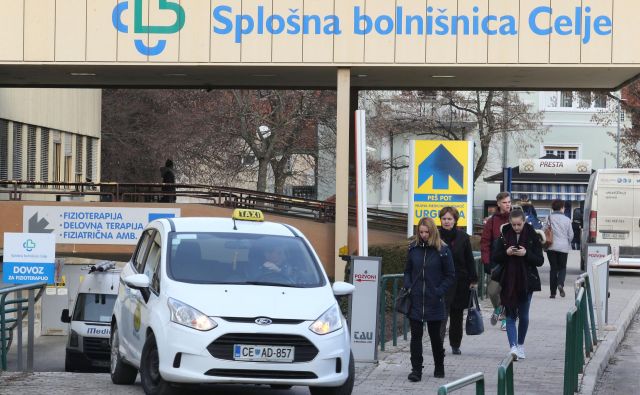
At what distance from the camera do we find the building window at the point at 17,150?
34.5m

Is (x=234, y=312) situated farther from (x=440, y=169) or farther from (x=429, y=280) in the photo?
(x=440, y=169)

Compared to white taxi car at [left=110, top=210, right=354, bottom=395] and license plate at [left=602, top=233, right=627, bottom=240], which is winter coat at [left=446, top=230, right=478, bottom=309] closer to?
white taxi car at [left=110, top=210, right=354, bottom=395]

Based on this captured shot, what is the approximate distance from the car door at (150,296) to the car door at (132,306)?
0.02m

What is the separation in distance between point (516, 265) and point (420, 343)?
1776 mm

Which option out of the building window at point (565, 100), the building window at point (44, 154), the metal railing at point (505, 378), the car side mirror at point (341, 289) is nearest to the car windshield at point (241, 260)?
the car side mirror at point (341, 289)

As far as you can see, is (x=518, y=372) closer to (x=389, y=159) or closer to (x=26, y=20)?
(x=26, y=20)

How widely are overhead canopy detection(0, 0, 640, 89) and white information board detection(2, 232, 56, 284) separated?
3.48 metres

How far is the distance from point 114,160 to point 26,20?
85.1ft

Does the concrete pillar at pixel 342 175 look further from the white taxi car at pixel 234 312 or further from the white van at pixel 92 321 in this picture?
the white taxi car at pixel 234 312

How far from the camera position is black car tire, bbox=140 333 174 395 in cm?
1088

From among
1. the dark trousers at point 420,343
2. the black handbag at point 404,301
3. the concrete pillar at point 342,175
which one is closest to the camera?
the dark trousers at point 420,343

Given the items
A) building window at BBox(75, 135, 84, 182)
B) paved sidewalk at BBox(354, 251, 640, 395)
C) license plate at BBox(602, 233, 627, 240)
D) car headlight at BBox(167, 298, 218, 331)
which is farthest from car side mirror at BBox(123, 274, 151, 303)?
building window at BBox(75, 135, 84, 182)

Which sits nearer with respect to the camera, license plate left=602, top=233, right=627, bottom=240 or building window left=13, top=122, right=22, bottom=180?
license plate left=602, top=233, right=627, bottom=240

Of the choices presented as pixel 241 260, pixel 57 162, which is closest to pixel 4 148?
pixel 57 162
